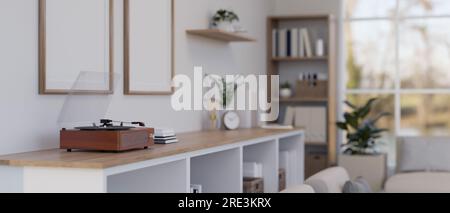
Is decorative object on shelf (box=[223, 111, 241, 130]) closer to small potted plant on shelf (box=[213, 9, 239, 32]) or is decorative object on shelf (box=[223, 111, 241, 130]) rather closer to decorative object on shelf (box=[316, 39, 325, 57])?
small potted plant on shelf (box=[213, 9, 239, 32])

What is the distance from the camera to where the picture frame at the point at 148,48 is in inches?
153

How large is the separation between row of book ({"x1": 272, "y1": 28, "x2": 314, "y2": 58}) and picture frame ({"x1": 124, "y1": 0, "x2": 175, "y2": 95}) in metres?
2.36

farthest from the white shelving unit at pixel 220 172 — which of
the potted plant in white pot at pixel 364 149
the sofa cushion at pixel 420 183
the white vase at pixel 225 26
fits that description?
the potted plant in white pot at pixel 364 149

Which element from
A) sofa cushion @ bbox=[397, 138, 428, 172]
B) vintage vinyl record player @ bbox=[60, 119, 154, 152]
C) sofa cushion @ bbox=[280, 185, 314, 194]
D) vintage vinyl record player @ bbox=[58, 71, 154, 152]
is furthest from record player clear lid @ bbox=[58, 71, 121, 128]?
sofa cushion @ bbox=[397, 138, 428, 172]

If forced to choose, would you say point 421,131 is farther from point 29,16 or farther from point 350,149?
point 29,16

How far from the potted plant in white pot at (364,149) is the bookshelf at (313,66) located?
0.18 m

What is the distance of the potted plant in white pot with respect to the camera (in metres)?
5.95

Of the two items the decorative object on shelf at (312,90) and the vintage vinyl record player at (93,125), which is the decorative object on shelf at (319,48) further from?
the vintage vinyl record player at (93,125)

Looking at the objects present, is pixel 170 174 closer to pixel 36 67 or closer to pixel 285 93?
pixel 36 67

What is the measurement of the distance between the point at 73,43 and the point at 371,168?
3475 mm

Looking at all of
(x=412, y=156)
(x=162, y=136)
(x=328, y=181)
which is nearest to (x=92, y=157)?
(x=162, y=136)

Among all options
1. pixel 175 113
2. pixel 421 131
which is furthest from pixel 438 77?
pixel 175 113

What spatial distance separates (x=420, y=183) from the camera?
4.92 m

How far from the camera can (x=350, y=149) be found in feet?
20.4
